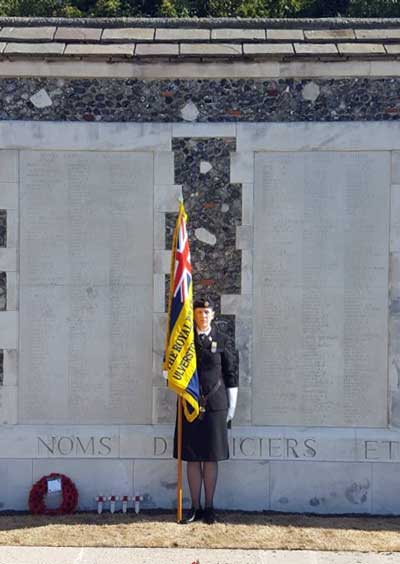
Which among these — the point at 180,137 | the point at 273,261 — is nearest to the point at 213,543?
the point at 273,261

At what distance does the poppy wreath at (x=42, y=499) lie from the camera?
23.6 feet

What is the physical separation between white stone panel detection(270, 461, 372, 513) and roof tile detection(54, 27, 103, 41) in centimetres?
408

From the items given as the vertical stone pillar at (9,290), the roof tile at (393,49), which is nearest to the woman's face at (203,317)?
the vertical stone pillar at (9,290)

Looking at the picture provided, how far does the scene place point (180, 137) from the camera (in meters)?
7.33

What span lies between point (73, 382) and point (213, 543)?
1.89 m

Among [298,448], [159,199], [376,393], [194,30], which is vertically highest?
[194,30]

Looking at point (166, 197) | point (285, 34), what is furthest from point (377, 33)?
point (166, 197)

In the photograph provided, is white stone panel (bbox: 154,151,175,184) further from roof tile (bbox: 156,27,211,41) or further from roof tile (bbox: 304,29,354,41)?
roof tile (bbox: 304,29,354,41)

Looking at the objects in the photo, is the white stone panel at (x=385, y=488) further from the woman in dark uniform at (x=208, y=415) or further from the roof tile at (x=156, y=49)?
the roof tile at (x=156, y=49)

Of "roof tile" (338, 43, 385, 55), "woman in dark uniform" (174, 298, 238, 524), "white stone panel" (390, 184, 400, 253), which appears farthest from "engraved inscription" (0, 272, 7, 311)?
"roof tile" (338, 43, 385, 55)

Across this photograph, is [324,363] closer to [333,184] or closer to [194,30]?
[333,184]

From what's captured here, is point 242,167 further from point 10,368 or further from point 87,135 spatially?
point 10,368

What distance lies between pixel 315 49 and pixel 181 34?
3.98 feet

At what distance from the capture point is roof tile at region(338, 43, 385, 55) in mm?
7137
